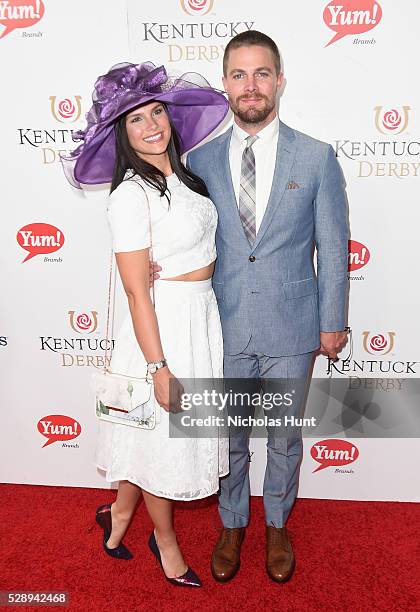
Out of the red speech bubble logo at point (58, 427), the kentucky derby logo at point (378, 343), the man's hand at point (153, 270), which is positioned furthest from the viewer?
the red speech bubble logo at point (58, 427)

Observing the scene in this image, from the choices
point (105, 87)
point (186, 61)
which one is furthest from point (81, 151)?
point (186, 61)

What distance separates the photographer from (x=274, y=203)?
7.18 ft

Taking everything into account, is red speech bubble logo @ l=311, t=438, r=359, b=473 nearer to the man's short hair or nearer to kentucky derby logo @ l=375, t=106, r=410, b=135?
kentucky derby logo @ l=375, t=106, r=410, b=135

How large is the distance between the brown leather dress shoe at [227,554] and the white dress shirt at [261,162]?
1.39m

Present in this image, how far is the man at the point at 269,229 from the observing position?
219 cm

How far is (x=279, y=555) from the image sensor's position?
8.16ft

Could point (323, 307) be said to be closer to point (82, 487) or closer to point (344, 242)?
point (344, 242)

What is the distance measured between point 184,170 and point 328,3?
994 millimetres

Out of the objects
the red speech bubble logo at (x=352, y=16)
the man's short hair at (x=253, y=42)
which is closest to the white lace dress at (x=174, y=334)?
the man's short hair at (x=253, y=42)

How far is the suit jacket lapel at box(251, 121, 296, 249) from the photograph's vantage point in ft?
7.18

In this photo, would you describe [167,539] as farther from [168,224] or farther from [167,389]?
[168,224]

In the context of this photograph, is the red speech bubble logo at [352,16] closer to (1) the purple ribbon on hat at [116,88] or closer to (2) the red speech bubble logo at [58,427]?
(1) the purple ribbon on hat at [116,88]

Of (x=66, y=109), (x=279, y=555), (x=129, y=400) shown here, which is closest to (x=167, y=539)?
(x=279, y=555)

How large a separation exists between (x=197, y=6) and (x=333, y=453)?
2.27 meters
